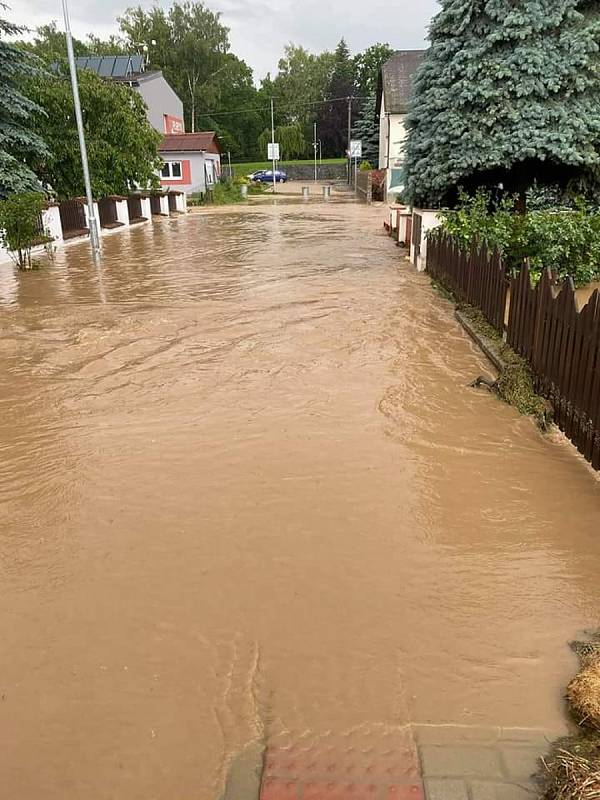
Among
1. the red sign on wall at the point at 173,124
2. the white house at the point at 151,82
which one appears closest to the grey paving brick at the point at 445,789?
the white house at the point at 151,82

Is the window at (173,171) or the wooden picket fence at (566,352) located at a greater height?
the window at (173,171)

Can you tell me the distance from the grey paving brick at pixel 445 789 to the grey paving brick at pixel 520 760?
215mm

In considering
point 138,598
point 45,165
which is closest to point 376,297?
point 138,598

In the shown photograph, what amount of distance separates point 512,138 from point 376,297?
4609 mm

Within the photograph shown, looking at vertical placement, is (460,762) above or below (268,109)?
below

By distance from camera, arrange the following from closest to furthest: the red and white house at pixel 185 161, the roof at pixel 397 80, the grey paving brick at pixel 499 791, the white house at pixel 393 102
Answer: the grey paving brick at pixel 499 791
the white house at pixel 393 102
the roof at pixel 397 80
the red and white house at pixel 185 161

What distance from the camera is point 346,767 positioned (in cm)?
256

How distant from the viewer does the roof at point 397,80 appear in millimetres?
40531

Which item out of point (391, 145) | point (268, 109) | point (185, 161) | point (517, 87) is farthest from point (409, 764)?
point (268, 109)

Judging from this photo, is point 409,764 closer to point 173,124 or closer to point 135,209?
point 135,209

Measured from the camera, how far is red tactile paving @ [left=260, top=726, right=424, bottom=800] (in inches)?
95.8

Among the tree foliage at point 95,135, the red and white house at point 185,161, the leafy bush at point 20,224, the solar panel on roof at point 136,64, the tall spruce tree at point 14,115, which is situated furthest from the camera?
the solar panel on roof at point 136,64

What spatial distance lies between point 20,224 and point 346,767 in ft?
47.1

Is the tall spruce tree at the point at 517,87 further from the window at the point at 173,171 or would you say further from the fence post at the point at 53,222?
the window at the point at 173,171
